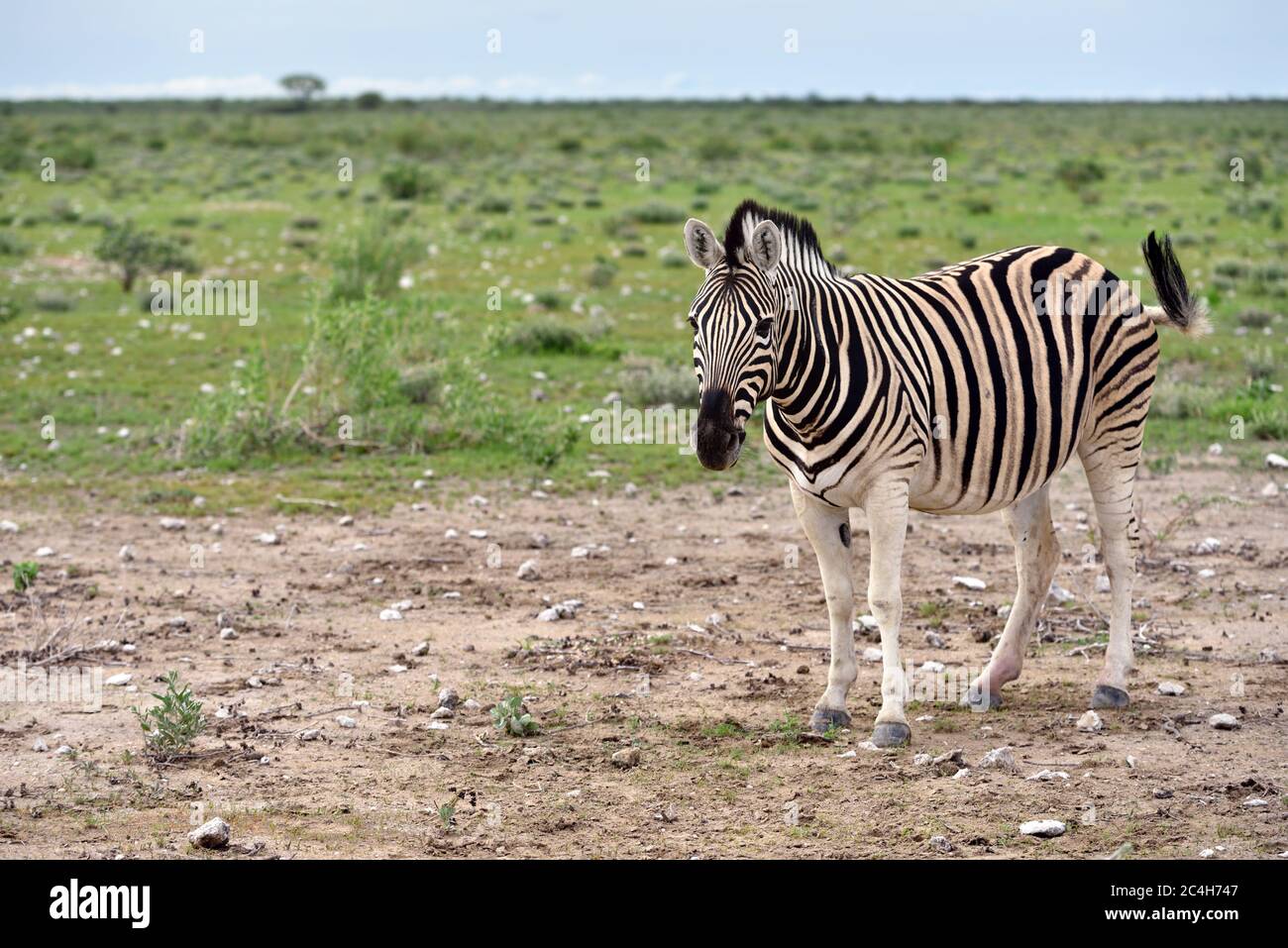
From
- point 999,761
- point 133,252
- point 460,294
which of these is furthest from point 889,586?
point 133,252

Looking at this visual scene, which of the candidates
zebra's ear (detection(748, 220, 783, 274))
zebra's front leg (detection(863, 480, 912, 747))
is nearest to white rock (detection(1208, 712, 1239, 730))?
zebra's front leg (detection(863, 480, 912, 747))

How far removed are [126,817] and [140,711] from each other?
1392mm

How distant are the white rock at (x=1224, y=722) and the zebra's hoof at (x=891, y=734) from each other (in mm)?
1575

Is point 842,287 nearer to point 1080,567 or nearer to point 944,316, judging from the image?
point 944,316

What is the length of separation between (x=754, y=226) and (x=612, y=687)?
2.80m

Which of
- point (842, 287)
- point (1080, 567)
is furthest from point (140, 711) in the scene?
point (1080, 567)

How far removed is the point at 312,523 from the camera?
1098 cm

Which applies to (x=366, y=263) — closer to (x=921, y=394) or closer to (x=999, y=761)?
(x=921, y=394)

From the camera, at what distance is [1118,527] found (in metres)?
7.46

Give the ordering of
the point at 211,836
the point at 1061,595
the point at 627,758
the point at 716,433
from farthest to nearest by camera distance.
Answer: the point at 1061,595
the point at 627,758
the point at 716,433
the point at 211,836

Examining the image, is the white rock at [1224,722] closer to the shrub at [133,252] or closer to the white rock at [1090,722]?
the white rock at [1090,722]

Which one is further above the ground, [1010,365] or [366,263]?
[366,263]

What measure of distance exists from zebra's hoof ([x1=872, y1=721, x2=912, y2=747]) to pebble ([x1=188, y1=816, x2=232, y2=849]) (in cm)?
306

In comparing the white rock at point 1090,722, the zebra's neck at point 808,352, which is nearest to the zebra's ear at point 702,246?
the zebra's neck at point 808,352
